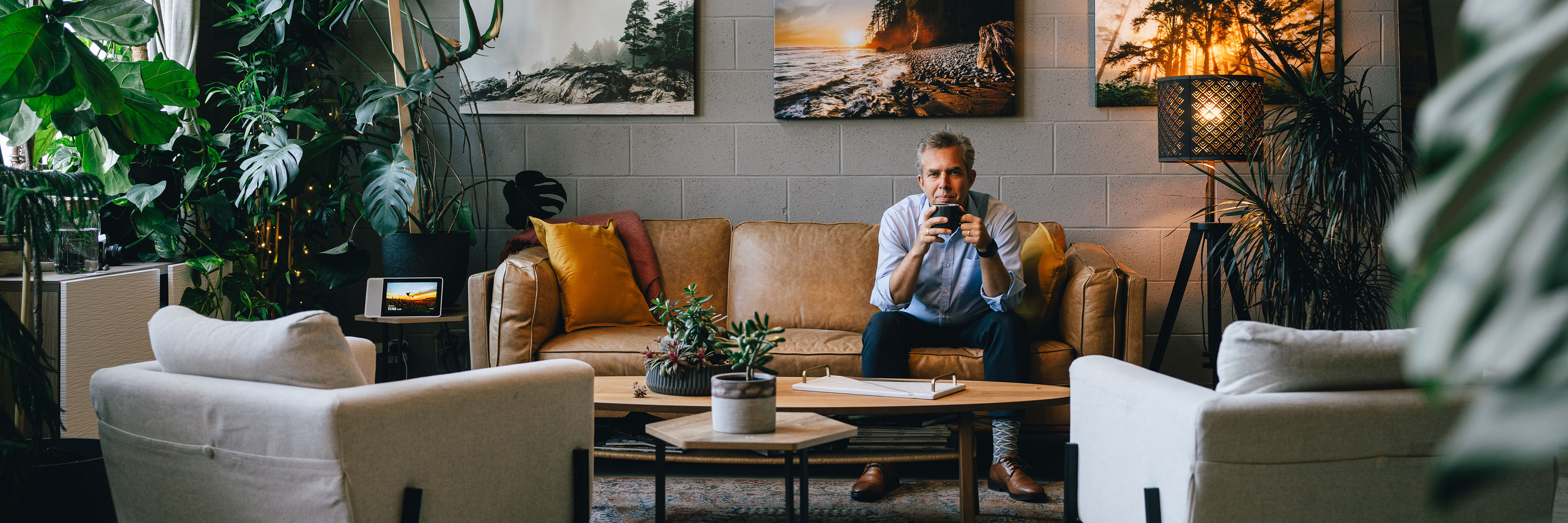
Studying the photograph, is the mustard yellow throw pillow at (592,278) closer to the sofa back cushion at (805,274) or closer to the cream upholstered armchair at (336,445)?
the sofa back cushion at (805,274)

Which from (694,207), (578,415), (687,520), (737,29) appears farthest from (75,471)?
(737,29)

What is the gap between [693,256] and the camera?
134 inches

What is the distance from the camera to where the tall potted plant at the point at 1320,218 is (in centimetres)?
288

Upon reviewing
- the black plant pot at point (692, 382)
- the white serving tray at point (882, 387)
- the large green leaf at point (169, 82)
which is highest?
the large green leaf at point (169, 82)

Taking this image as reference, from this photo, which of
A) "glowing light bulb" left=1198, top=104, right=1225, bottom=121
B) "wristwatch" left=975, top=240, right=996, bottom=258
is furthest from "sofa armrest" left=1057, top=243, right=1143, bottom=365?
"glowing light bulb" left=1198, top=104, right=1225, bottom=121

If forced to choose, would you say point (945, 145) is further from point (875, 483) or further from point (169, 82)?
point (169, 82)

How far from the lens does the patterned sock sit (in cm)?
245

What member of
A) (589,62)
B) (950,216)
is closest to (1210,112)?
(950,216)

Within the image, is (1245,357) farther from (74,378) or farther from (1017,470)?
(74,378)

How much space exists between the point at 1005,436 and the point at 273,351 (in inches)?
68.5

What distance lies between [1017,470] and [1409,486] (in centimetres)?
110

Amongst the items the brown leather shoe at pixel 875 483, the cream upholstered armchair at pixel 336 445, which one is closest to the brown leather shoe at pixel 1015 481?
the brown leather shoe at pixel 875 483

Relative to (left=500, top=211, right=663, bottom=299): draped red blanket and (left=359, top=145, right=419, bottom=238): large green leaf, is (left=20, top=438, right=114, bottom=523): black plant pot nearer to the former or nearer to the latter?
(left=359, top=145, right=419, bottom=238): large green leaf

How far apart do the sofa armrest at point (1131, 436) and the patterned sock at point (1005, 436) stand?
1.86ft
